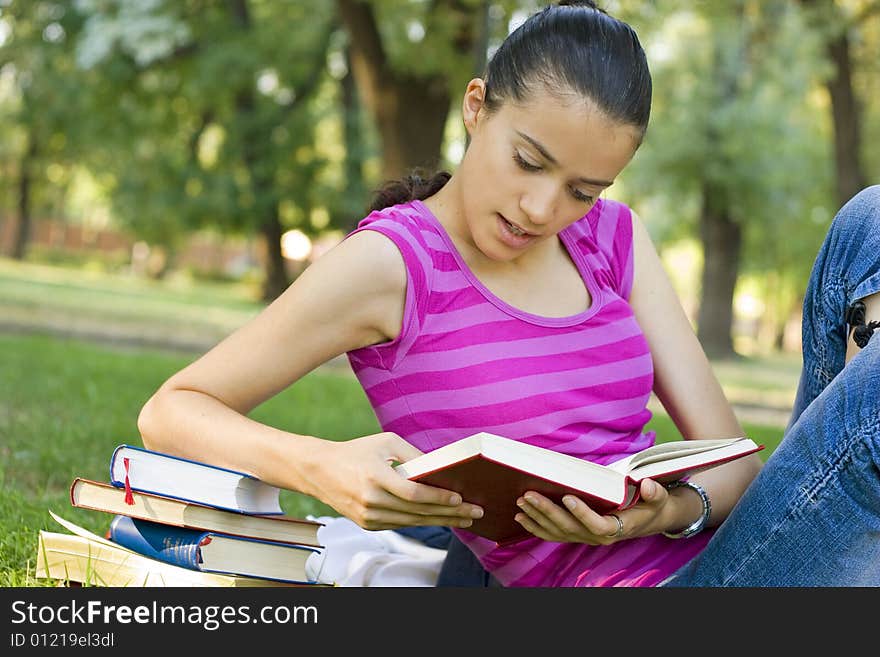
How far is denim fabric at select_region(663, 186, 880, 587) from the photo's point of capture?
5.61 feet

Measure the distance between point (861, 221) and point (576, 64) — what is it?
708mm

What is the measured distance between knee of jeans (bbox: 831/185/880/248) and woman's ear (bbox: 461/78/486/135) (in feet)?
2.61

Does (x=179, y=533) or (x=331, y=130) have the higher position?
(x=331, y=130)

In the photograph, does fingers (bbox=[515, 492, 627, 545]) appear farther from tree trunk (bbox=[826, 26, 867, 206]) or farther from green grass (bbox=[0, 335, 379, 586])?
tree trunk (bbox=[826, 26, 867, 206])

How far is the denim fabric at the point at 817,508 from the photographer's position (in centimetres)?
171

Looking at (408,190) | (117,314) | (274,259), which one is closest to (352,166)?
(274,259)

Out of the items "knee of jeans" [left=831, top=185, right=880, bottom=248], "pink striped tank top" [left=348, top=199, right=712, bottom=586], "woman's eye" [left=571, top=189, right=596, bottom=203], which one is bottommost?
"pink striped tank top" [left=348, top=199, right=712, bottom=586]

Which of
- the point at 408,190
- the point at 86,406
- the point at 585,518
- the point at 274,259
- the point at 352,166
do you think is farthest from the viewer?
the point at 274,259

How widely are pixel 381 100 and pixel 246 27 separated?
18.5 ft

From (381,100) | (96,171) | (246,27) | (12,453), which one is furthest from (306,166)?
(12,453)

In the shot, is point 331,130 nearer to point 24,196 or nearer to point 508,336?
point 24,196

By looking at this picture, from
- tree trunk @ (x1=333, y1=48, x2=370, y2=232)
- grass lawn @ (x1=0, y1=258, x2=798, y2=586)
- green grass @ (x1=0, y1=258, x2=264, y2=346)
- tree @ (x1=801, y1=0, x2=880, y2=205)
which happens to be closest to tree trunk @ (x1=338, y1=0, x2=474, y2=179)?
grass lawn @ (x1=0, y1=258, x2=798, y2=586)

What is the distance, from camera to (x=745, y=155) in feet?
61.7

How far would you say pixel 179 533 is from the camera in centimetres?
195
